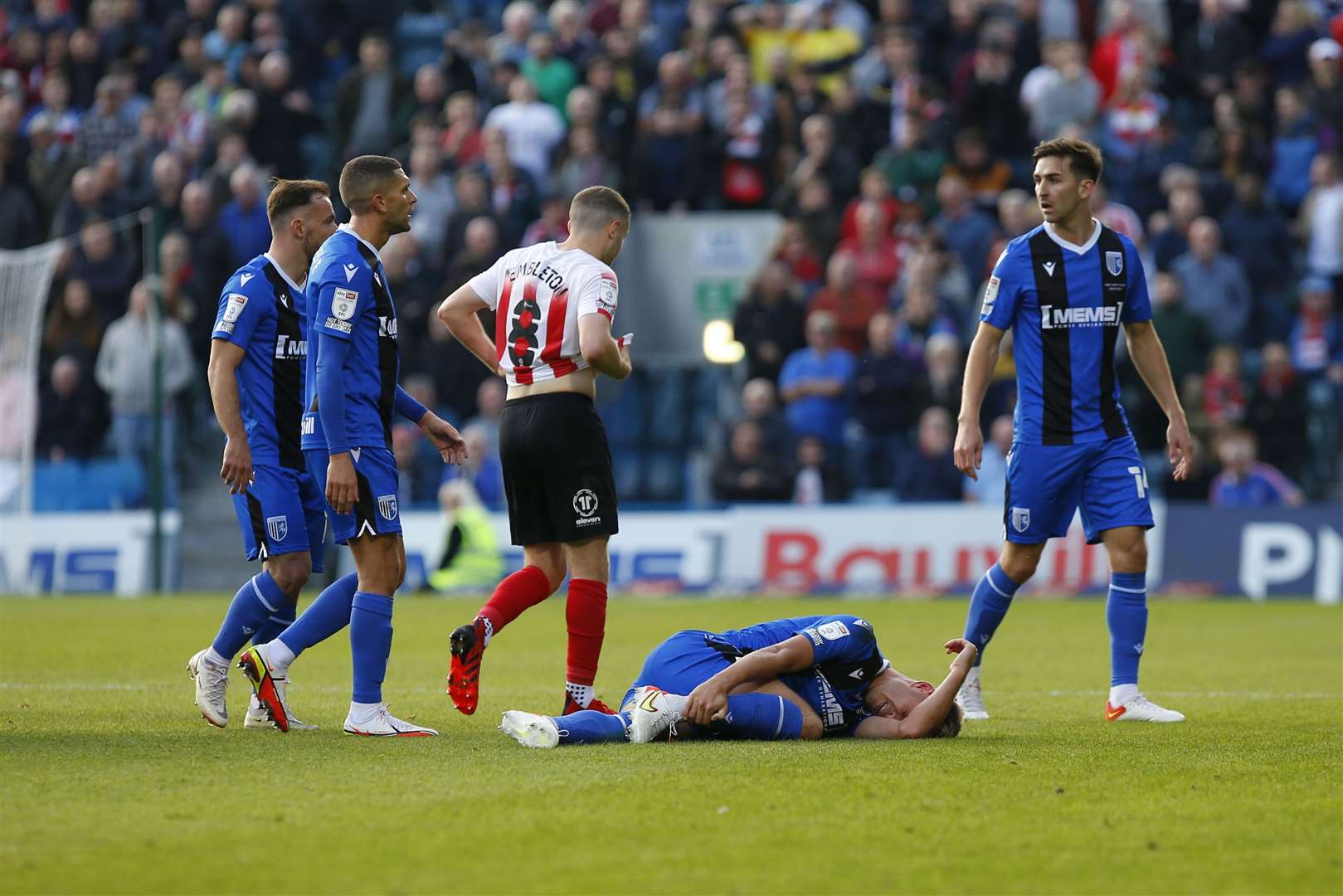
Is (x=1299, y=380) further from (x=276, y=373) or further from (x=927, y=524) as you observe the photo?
(x=276, y=373)

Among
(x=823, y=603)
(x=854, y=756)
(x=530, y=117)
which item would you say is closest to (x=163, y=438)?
(x=530, y=117)

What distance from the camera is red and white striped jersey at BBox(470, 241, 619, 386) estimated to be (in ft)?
24.8

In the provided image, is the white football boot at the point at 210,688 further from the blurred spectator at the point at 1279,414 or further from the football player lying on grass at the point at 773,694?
the blurred spectator at the point at 1279,414

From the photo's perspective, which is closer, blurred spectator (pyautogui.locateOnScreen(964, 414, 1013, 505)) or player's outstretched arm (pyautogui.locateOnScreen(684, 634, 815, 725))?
player's outstretched arm (pyautogui.locateOnScreen(684, 634, 815, 725))

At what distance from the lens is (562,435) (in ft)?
25.0

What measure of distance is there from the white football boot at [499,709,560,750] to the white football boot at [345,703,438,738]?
617 millimetres

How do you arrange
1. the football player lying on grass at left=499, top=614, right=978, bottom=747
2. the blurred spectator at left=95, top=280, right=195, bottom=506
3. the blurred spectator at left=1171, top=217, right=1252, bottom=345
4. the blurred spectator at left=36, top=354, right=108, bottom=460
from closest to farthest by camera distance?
the football player lying on grass at left=499, top=614, right=978, bottom=747
the blurred spectator at left=1171, top=217, right=1252, bottom=345
the blurred spectator at left=95, top=280, right=195, bottom=506
the blurred spectator at left=36, top=354, right=108, bottom=460

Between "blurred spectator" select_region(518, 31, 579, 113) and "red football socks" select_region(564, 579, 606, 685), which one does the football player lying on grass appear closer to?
"red football socks" select_region(564, 579, 606, 685)

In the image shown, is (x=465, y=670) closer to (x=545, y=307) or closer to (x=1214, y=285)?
(x=545, y=307)

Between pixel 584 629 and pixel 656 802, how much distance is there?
6.65ft

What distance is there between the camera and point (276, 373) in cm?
806

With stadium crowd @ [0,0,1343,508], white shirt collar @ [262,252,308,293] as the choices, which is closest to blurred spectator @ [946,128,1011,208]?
stadium crowd @ [0,0,1343,508]

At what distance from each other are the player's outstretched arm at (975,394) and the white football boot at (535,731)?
2425 mm

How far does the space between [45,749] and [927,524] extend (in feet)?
39.4
